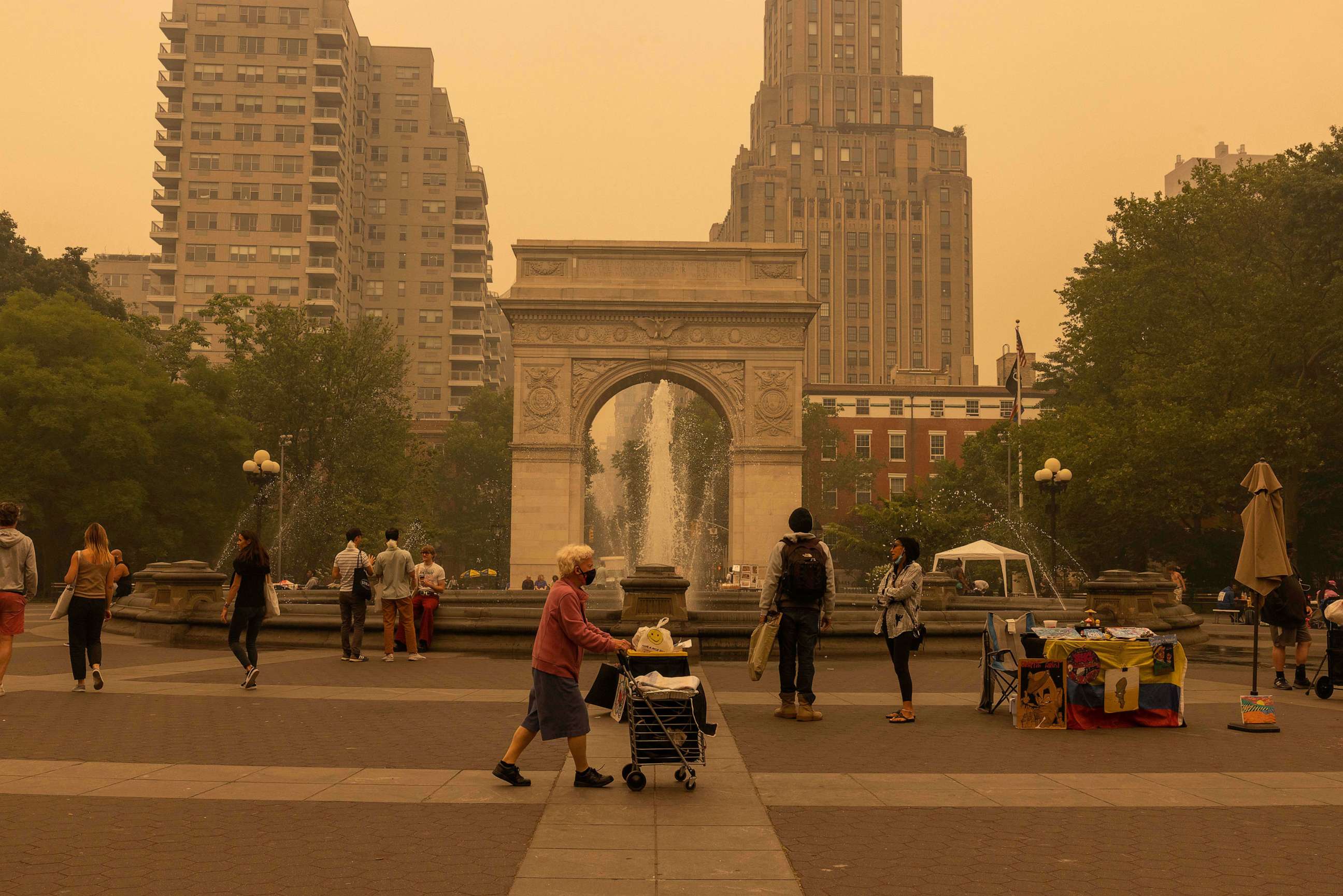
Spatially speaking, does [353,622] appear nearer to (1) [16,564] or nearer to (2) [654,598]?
(2) [654,598]

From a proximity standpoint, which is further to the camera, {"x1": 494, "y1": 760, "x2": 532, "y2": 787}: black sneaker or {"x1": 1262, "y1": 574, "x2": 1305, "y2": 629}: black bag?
{"x1": 1262, "y1": 574, "x2": 1305, "y2": 629}: black bag

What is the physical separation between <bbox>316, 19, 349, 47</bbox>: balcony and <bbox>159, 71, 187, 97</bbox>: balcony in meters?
10.9

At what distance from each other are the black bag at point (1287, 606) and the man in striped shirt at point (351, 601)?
39.4 ft

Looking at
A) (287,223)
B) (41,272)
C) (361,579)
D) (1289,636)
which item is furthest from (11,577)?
(287,223)

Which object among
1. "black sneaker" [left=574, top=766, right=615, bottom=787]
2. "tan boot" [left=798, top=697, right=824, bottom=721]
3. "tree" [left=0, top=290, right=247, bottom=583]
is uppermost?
"tree" [left=0, top=290, right=247, bottom=583]

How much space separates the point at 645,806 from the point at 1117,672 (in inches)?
234

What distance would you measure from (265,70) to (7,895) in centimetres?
9431

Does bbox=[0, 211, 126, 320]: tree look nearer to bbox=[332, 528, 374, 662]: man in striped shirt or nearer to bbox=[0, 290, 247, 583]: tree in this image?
bbox=[0, 290, 247, 583]: tree

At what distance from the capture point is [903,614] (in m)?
11.4

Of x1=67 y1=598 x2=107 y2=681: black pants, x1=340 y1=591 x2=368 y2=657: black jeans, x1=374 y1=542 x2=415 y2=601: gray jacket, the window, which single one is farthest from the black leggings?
the window

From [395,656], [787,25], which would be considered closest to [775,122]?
[787,25]

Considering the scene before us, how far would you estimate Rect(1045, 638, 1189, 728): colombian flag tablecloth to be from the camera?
11.2 metres

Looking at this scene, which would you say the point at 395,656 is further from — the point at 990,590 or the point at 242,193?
the point at 242,193

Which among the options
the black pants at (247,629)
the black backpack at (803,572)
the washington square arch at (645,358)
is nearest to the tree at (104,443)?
the washington square arch at (645,358)
